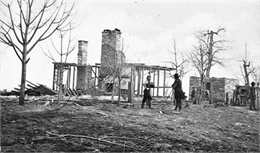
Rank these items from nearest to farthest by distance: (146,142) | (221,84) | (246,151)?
(146,142), (246,151), (221,84)

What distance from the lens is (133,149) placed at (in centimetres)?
677

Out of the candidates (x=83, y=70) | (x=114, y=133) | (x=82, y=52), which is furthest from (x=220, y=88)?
(x=114, y=133)

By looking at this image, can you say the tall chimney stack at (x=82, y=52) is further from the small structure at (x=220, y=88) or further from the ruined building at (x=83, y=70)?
the small structure at (x=220, y=88)

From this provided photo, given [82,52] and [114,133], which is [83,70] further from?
[114,133]

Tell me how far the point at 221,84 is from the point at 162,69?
8.18 metres

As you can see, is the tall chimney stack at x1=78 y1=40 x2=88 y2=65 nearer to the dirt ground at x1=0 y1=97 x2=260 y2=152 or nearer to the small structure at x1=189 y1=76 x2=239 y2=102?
the small structure at x1=189 y1=76 x2=239 y2=102

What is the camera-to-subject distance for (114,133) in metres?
7.82

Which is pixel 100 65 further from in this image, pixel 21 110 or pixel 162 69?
pixel 21 110

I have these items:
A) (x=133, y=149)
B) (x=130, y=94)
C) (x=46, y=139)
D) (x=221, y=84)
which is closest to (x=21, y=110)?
(x=46, y=139)

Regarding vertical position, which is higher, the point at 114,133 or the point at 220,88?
the point at 220,88

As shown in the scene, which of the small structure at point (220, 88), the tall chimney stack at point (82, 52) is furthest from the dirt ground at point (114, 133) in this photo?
the small structure at point (220, 88)

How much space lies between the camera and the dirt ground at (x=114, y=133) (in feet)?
21.5

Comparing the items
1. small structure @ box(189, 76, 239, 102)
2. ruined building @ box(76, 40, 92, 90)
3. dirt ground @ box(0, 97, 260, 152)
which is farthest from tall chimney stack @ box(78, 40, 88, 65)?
dirt ground @ box(0, 97, 260, 152)

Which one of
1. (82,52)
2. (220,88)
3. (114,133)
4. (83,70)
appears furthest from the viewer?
(220,88)
